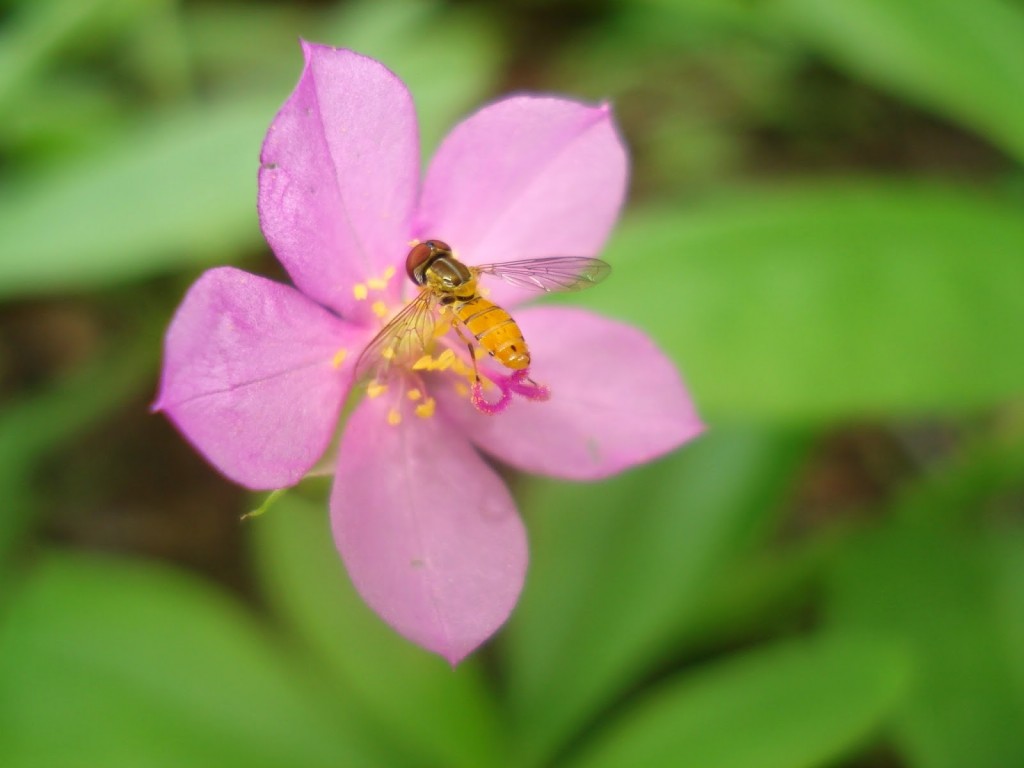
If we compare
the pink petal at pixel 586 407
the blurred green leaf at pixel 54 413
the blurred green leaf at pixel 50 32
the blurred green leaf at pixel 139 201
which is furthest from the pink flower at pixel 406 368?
the blurred green leaf at pixel 54 413

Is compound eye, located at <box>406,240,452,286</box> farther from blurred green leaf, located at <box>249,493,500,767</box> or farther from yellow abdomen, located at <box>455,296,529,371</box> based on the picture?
blurred green leaf, located at <box>249,493,500,767</box>

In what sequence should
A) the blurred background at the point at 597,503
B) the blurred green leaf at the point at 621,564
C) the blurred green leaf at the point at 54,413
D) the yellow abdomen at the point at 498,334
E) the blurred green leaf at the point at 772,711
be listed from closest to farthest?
the yellow abdomen at the point at 498,334 < the blurred green leaf at the point at 772,711 < the blurred background at the point at 597,503 < the blurred green leaf at the point at 621,564 < the blurred green leaf at the point at 54,413

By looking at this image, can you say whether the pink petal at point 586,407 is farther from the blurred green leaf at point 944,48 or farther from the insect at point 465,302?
the blurred green leaf at point 944,48

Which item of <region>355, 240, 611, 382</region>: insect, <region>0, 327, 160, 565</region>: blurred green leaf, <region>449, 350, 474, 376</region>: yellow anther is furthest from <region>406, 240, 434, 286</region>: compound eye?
<region>0, 327, 160, 565</region>: blurred green leaf

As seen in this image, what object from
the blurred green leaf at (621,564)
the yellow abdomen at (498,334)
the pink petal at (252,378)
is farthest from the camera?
the blurred green leaf at (621,564)

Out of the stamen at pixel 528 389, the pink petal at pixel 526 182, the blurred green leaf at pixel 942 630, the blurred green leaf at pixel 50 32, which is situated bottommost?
the blurred green leaf at pixel 942 630
